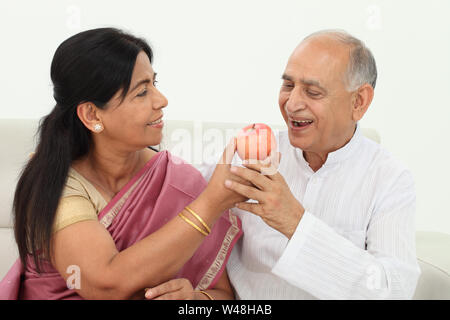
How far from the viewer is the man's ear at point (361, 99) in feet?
5.23

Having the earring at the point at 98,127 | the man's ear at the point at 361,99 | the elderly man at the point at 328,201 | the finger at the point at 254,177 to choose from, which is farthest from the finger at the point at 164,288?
the man's ear at the point at 361,99

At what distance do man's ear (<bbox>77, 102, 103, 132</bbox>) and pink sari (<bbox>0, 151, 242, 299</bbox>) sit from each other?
0.25 meters

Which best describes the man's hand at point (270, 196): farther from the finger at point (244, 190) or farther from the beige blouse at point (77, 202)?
the beige blouse at point (77, 202)

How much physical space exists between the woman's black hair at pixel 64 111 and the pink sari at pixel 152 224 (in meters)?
0.10

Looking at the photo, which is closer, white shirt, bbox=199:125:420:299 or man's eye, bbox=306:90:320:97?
white shirt, bbox=199:125:420:299

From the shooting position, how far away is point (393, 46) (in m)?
3.06

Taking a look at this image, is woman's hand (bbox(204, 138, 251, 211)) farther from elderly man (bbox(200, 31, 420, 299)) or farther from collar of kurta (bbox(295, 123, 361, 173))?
collar of kurta (bbox(295, 123, 361, 173))

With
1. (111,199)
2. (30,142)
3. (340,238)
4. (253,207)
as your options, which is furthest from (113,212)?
(30,142)

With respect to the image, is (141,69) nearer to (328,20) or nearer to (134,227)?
(134,227)

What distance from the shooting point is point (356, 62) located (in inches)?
61.6

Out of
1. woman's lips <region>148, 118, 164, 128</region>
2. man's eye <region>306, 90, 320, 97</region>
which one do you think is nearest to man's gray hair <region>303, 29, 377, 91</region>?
man's eye <region>306, 90, 320, 97</region>

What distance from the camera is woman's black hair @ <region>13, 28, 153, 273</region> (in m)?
1.42
